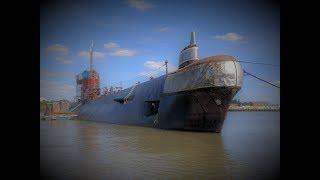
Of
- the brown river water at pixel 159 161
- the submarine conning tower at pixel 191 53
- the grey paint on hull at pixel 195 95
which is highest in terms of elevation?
the submarine conning tower at pixel 191 53

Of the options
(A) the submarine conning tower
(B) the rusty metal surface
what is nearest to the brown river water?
(B) the rusty metal surface

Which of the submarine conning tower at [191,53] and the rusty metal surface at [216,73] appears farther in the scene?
the submarine conning tower at [191,53]

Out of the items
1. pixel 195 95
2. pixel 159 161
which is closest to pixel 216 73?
pixel 195 95

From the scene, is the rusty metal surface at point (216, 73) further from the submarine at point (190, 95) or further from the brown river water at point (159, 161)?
the brown river water at point (159, 161)

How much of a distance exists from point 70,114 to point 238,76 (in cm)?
2401

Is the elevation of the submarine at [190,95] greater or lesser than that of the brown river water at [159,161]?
greater

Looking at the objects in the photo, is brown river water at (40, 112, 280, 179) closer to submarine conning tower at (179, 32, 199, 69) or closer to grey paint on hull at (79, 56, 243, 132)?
grey paint on hull at (79, 56, 243, 132)

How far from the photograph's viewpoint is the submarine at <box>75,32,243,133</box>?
40.8ft

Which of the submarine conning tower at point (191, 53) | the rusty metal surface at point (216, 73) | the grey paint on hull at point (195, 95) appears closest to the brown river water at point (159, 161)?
the grey paint on hull at point (195, 95)

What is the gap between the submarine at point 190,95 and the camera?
12422mm
